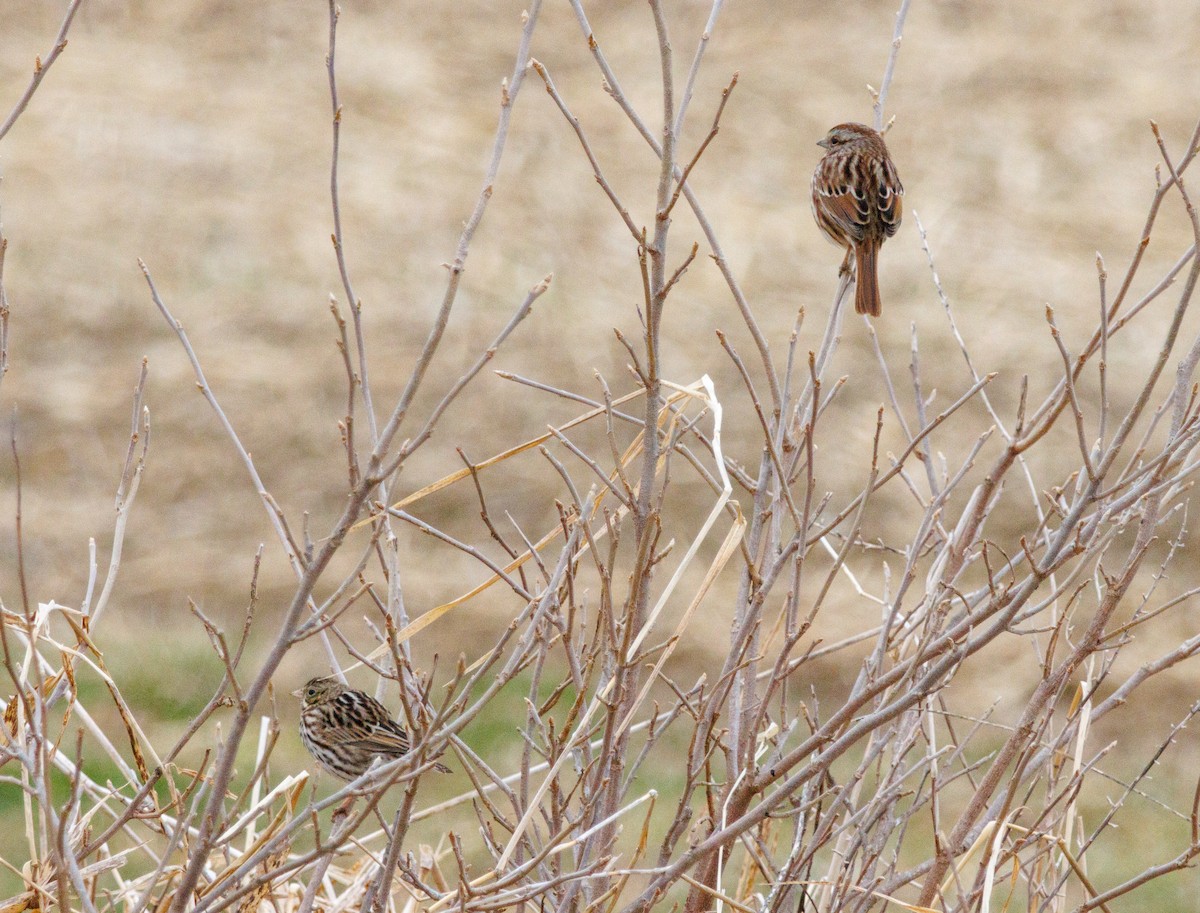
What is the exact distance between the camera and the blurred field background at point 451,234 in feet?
25.2

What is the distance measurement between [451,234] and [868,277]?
5.05 m

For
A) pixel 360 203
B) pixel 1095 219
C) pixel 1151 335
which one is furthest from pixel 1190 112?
pixel 360 203

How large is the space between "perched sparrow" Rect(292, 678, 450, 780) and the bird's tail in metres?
1.75

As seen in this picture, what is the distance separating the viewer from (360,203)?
9.69m

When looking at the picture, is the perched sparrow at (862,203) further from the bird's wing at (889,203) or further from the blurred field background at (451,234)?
the blurred field background at (451,234)

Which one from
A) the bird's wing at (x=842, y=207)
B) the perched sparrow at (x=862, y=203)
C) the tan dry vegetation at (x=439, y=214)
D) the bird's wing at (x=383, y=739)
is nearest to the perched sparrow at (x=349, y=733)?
the bird's wing at (x=383, y=739)

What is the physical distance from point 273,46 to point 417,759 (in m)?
9.91

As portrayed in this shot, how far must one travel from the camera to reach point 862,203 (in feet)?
16.3

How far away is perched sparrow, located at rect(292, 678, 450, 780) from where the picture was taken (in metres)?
3.73

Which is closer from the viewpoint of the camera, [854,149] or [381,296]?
[854,149]

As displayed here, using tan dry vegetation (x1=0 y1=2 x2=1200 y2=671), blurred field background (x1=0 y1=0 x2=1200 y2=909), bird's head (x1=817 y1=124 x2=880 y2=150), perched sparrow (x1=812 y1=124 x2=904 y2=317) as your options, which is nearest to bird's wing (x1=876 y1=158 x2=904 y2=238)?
perched sparrow (x1=812 y1=124 x2=904 y2=317)

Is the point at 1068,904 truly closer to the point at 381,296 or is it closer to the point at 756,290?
the point at 756,290

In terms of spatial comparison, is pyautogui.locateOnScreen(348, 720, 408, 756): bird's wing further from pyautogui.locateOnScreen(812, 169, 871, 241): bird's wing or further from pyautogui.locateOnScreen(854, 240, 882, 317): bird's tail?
pyautogui.locateOnScreen(812, 169, 871, 241): bird's wing

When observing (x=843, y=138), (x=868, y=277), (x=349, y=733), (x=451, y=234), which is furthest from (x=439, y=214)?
(x=349, y=733)
